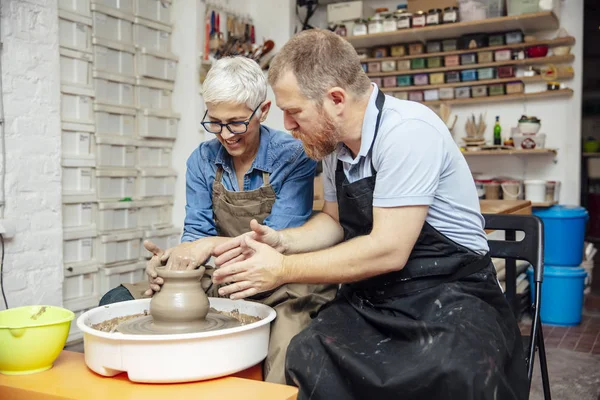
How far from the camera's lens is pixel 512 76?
586cm

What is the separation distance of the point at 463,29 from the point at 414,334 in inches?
191

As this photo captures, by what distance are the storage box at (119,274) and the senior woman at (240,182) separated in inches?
96.9

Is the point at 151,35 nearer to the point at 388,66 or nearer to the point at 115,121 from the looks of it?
the point at 115,121

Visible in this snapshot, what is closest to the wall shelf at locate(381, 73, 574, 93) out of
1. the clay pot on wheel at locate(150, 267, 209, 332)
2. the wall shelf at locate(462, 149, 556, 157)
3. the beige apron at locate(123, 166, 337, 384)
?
the wall shelf at locate(462, 149, 556, 157)

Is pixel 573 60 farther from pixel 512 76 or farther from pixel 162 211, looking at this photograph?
pixel 162 211

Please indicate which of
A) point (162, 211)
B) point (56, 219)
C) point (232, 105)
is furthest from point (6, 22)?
point (232, 105)

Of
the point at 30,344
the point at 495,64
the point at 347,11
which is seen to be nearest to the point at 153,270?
the point at 30,344

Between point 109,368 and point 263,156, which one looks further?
point 263,156

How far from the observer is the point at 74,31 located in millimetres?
4387

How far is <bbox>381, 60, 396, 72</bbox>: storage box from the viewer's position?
20.8 feet

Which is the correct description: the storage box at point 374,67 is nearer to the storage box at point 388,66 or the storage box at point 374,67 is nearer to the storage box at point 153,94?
the storage box at point 388,66

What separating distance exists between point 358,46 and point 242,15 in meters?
1.27

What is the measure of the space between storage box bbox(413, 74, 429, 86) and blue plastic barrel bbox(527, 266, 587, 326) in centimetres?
225

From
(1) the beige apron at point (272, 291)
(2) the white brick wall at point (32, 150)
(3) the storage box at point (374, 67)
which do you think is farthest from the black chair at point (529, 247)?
(3) the storage box at point (374, 67)
